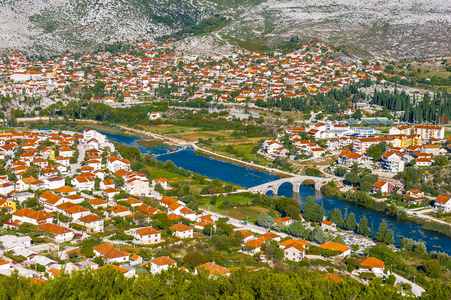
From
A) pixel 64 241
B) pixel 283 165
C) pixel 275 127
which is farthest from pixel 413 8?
pixel 64 241

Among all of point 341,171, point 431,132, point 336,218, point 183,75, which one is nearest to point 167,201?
point 336,218

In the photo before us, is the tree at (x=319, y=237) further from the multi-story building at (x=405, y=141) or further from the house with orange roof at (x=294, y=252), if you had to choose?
the multi-story building at (x=405, y=141)

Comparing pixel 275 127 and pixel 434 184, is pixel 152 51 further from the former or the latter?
pixel 434 184

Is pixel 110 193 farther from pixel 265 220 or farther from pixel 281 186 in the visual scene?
pixel 281 186

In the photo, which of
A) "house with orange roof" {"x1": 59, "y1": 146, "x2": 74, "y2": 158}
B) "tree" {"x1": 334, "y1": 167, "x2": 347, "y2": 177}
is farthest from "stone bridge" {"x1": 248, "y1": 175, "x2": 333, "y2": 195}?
"house with orange roof" {"x1": 59, "y1": 146, "x2": 74, "y2": 158}

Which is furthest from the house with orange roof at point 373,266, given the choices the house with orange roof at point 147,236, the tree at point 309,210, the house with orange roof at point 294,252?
the house with orange roof at point 147,236

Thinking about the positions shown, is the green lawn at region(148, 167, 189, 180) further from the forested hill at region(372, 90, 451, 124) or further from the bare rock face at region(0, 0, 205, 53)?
the bare rock face at region(0, 0, 205, 53)
